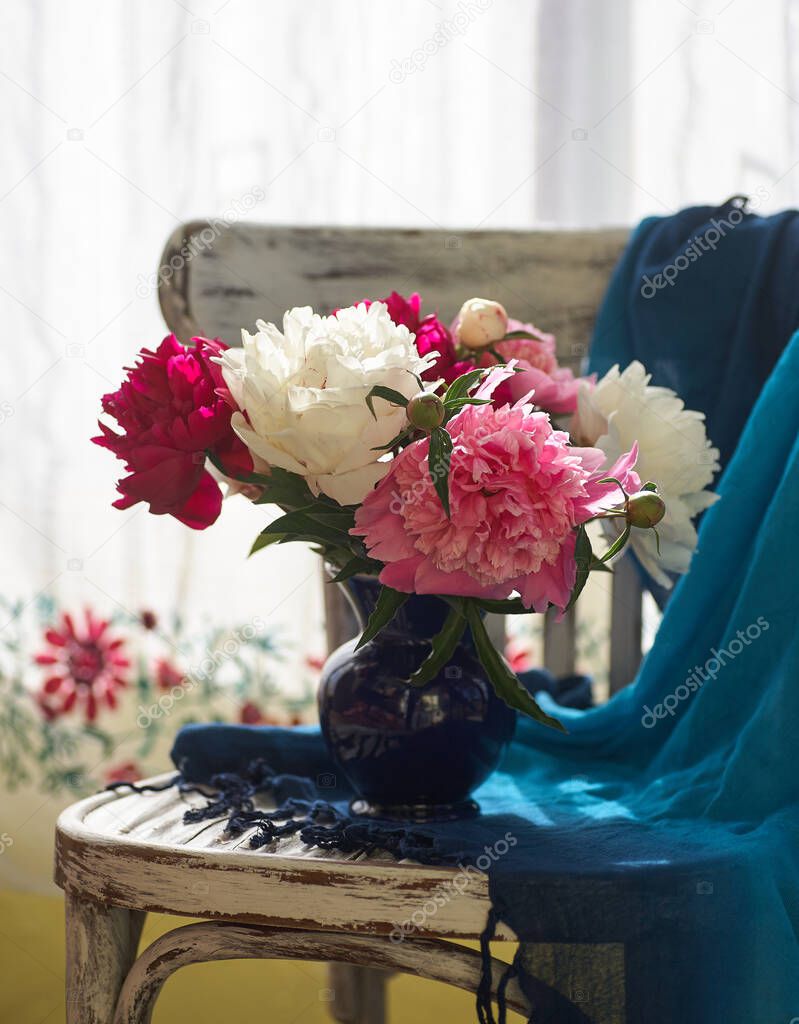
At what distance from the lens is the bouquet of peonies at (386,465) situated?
595mm

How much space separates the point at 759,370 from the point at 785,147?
22.9 inches

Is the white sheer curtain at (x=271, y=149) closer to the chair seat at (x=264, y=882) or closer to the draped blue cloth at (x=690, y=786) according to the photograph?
the draped blue cloth at (x=690, y=786)

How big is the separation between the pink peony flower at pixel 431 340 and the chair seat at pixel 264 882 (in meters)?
0.31

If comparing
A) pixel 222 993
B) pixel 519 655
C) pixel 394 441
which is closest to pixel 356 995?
pixel 222 993

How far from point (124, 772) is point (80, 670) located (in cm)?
17

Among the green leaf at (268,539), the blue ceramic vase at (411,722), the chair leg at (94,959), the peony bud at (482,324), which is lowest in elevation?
the chair leg at (94,959)

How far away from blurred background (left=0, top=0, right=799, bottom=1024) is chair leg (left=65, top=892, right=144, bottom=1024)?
903 millimetres

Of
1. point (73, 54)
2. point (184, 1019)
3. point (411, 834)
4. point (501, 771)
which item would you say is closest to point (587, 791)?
point (501, 771)

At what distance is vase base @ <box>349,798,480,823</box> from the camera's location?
0.78 meters

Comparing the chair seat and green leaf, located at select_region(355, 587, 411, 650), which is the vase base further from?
green leaf, located at select_region(355, 587, 411, 650)

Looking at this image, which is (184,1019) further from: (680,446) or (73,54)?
(73,54)

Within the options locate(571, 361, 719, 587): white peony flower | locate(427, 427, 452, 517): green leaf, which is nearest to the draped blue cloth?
locate(571, 361, 719, 587): white peony flower

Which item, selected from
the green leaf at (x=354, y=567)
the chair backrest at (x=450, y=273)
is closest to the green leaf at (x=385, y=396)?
the green leaf at (x=354, y=567)

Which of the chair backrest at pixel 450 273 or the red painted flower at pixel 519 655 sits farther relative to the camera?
the red painted flower at pixel 519 655
